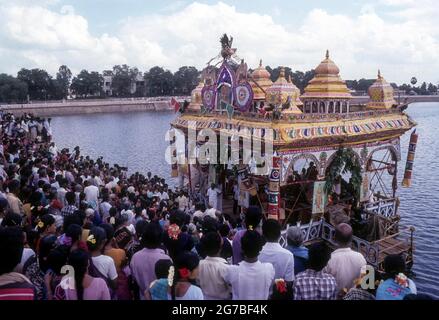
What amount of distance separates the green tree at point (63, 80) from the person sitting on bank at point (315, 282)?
82.1m

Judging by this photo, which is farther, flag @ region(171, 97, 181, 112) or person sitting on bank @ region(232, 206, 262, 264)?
flag @ region(171, 97, 181, 112)

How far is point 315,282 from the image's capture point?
14.2 feet

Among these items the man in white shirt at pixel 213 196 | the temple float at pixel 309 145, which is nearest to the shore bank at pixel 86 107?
the temple float at pixel 309 145

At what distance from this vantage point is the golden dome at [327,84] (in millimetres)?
13539

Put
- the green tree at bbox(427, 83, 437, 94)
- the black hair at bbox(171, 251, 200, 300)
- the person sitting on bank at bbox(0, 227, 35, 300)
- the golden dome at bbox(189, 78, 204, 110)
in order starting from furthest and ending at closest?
1. the green tree at bbox(427, 83, 437, 94)
2. the golden dome at bbox(189, 78, 204, 110)
3. the black hair at bbox(171, 251, 200, 300)
4. the person sitting on bank at bbox(0, 227, 35, 300)

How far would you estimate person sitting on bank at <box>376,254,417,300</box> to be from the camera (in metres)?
4.02

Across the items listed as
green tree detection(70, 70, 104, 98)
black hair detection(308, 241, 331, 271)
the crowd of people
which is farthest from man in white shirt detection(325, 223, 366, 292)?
green tree detection(70, 70, 104, 98)

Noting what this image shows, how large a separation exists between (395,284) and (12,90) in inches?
2975

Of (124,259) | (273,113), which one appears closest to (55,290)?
(124,259)

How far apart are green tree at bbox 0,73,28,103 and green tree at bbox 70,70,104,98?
14.3m

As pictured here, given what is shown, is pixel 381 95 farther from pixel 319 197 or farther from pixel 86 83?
pixel 86 83

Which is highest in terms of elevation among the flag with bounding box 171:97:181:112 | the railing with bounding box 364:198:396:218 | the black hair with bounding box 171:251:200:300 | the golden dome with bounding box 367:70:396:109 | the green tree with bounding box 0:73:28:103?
the green tree with bounding box 0:73:28:103

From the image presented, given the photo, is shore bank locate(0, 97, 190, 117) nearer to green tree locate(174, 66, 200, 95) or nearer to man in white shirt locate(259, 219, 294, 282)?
green tree locate(174, 66, 200, 95)

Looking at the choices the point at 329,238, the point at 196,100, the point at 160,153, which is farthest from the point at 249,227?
the point at 160,153
